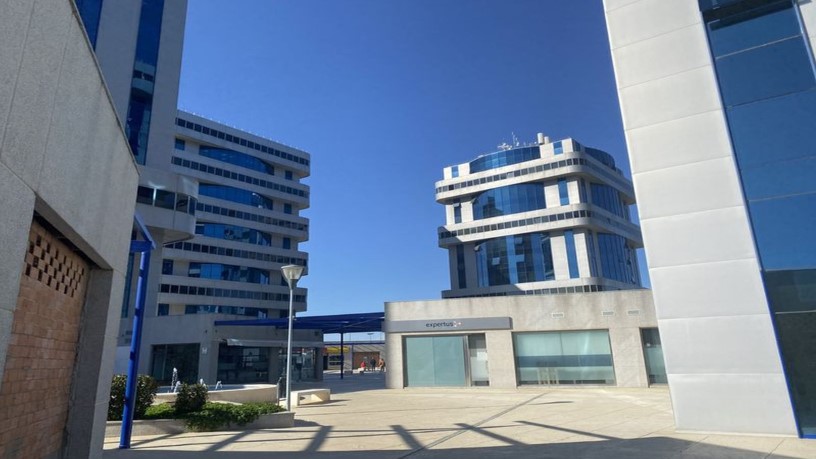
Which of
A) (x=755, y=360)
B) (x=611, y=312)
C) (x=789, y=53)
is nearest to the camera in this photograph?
(x=755, y=360)

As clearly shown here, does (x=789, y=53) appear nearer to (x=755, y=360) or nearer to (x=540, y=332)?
(x=755, y=360)

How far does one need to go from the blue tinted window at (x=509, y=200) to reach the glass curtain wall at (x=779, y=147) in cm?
5777

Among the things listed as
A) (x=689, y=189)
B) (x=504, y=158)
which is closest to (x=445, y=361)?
(x=689, y=189)

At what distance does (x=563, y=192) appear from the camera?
6806cm

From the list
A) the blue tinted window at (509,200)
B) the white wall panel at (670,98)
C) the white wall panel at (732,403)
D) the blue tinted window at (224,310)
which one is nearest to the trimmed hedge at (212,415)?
the white wall panel at (732,403)

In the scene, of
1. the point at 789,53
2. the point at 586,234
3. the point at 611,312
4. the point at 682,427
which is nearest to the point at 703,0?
the point at 789,53

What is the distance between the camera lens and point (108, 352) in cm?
782

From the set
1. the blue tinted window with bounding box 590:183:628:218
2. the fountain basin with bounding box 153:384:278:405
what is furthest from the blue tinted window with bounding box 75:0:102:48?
the blue tinted window with bounding box 590:183:628:218

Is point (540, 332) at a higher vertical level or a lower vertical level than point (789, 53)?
lower

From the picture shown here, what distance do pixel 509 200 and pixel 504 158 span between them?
663 cm

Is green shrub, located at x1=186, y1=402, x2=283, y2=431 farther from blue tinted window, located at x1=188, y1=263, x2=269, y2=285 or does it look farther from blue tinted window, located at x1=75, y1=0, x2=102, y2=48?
blue tinted window, located at x1=188, y1=263, x2=269, y2=285

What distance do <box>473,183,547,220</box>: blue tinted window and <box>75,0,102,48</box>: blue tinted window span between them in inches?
2067

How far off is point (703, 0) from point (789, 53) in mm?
2574

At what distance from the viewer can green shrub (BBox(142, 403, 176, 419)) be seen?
45.6 ft
